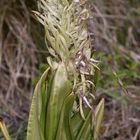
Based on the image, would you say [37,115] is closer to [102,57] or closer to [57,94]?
[57,94]

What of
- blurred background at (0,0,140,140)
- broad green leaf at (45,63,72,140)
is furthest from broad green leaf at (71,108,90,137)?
blurred background at (0,0,140,140)

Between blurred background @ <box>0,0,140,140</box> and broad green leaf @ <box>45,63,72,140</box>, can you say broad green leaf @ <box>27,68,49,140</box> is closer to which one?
broad green leaf @ <box>45,63,72,140</box>

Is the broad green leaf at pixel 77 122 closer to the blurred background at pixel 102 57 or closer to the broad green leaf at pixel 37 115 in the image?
the broad green leaf at pixel 37 115

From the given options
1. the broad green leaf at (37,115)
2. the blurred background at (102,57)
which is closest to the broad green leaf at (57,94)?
the broad green leaf at (37,115)

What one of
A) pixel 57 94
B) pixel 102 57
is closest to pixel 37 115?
pixel 57 94

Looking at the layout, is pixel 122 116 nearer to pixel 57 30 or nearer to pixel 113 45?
pixel 113 45

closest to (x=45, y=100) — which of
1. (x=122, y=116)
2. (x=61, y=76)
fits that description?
(x=61, y=76)
